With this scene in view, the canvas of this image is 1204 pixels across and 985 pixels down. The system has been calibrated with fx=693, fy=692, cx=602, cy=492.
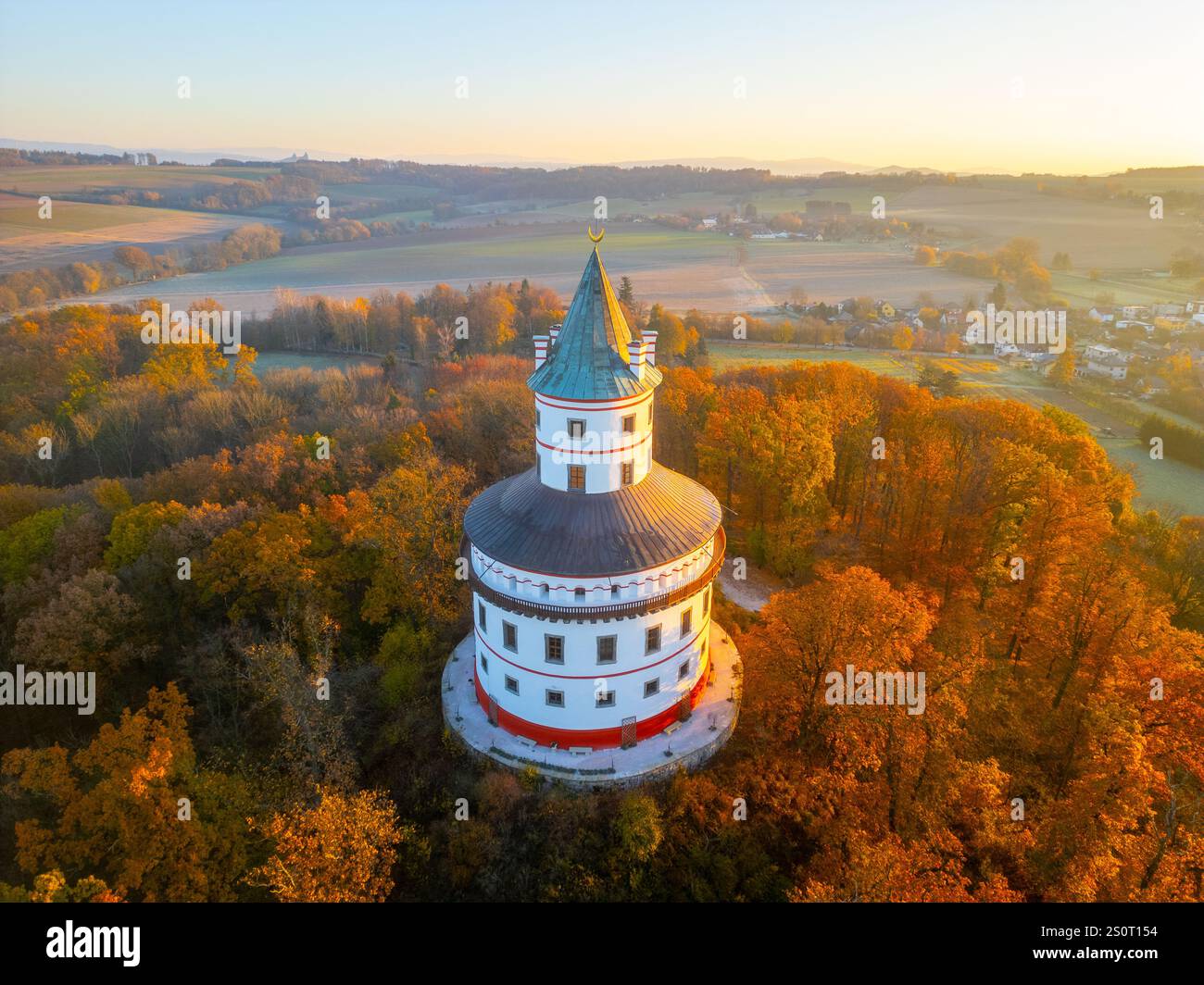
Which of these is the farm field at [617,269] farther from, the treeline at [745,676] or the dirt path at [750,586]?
the dirt path at [750,586]

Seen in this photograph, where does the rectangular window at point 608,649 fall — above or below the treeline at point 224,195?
below

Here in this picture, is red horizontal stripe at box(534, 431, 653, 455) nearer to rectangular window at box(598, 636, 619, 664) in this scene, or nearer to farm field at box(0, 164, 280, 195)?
rectangular window at box(598, 636, 619, 664)

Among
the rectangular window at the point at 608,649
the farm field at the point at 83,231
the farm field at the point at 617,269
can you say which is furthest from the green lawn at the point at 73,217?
the rectangular window at the point at 608,649

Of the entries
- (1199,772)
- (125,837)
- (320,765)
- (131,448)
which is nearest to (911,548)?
Result: (1199,772)

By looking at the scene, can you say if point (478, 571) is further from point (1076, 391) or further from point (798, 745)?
point (1076, 391)

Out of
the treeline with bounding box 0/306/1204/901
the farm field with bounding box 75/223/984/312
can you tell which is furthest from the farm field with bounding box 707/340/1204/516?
the farm field with bounding box 75/223/984/312
